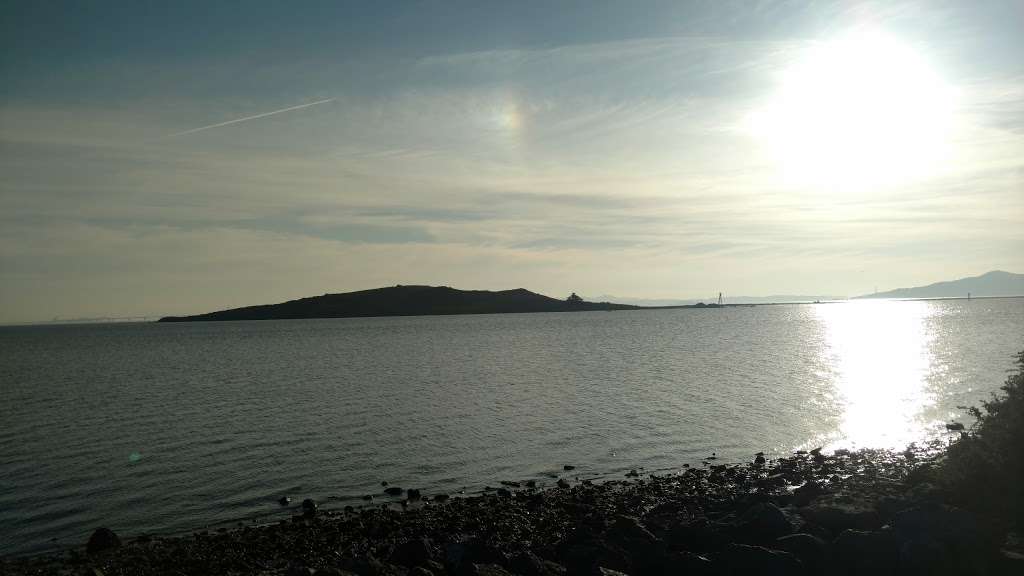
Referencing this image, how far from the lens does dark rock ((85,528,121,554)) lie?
20688 millimetres

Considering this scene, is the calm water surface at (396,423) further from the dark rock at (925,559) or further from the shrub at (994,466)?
the dark rock at (925,559)

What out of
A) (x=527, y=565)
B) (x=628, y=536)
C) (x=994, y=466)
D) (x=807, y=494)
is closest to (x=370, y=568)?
(x=527, y=565)

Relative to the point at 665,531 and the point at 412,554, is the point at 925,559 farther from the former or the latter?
the point at 412,554

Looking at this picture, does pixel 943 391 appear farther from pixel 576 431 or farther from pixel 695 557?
pixel 695 557

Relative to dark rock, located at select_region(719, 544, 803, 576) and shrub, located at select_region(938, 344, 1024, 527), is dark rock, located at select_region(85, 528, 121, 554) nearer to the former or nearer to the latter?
dark rock, located at select_region(719, 544, 803, 576)

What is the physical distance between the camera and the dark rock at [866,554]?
16.0m

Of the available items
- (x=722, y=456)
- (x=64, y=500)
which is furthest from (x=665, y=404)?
(x=64, y=500)

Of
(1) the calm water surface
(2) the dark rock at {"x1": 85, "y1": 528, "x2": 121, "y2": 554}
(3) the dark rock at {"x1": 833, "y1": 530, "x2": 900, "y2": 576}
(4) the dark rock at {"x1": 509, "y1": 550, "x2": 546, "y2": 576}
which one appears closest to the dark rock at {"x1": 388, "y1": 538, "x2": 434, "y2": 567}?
(4) the dark rock at {"x1": 509, "y1": 550, "x2": 546, "y2": 576}

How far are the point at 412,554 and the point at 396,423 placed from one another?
23888 mm

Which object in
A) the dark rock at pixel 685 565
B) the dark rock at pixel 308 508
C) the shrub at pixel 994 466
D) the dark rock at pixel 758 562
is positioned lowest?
the dark rock at pixel 308 508

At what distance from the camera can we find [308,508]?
79.0 ft

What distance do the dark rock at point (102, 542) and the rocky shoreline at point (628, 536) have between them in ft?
0.10

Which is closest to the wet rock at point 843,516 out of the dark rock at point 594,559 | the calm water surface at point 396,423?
the dark rock at point 594,559

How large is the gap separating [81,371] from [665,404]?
241 ft
